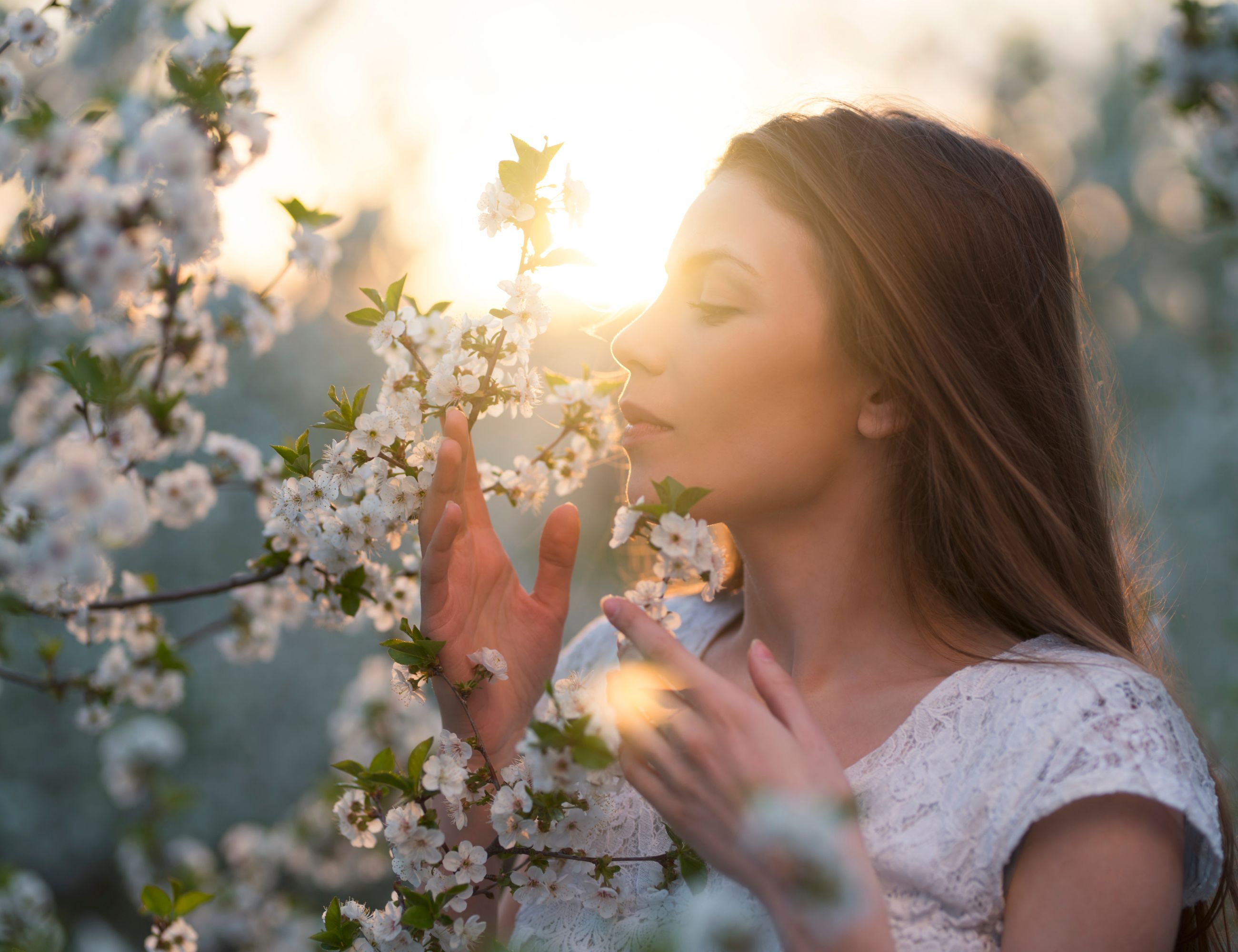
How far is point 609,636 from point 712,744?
3.58ft

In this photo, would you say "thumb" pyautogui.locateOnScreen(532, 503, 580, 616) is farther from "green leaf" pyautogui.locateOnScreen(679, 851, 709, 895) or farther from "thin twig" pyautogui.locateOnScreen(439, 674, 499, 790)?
"green leaf" pyautogui.locateOnScreen(679, 851, 709, 895)

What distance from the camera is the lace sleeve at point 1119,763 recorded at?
114 centimetres

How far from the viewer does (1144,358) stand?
8680 millimetres

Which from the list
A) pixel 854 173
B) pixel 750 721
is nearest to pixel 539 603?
pixel 750 721

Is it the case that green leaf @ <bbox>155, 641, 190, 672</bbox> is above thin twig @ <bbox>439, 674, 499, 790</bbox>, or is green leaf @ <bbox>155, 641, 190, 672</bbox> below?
above

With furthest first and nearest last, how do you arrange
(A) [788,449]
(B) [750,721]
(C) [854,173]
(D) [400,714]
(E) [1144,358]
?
(E) [1144,358] < (D) [400,714] < (C) [854,173] < (A) [788,449] < (B) [750,721]

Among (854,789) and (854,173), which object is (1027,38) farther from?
(854,789)

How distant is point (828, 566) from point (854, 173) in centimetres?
77

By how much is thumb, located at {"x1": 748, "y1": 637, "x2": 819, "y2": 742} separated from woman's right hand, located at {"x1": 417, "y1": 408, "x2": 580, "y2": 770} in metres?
0.52

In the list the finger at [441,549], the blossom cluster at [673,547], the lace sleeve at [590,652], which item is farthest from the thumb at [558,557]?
the blossom cluster at [673,547]

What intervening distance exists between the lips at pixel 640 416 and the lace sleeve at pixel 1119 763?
2.44 feet

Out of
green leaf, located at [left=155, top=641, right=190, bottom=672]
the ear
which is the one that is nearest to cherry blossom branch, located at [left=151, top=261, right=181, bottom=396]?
green leaf, located at [left=155, top=641, right=190, bottom=672]

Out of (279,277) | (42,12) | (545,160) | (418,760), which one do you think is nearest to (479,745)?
(418,760)

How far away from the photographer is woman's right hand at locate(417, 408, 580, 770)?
1.38 metres
